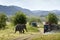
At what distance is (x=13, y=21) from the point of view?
99.9 m

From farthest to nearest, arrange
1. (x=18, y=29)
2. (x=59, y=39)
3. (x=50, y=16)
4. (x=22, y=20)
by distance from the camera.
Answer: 1. (x=50, y=16)
2. (x=22, y=20)
3. (x=18, y=29)
4. (x=59, y=39)

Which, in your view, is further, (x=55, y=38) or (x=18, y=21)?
(x=18, y=21)

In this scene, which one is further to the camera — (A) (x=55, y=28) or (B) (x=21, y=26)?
(B) (x=21, y=26)

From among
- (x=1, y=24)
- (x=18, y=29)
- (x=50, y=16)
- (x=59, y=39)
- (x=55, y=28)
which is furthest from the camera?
(x=50, y=16)

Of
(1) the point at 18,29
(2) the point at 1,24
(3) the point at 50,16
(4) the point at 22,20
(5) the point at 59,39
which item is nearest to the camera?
(5) the point at 59,39

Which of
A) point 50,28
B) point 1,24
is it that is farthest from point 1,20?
point 50,28

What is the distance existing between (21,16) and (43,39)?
79.5 m

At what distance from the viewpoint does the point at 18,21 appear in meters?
100

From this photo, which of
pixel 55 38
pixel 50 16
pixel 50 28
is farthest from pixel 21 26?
pixel 50 16

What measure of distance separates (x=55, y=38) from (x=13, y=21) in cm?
7758

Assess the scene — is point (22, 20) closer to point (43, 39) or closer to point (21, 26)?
point (21, 26)

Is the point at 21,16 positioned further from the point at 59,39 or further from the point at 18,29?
the point at 59,39

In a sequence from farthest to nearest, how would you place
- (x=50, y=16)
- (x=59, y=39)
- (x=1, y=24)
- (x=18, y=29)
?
(x=50, y=16) → (x=1, y=24) → (x=18, y=29) → (x=59, y=39)

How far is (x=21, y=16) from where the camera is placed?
101938 millimetres
